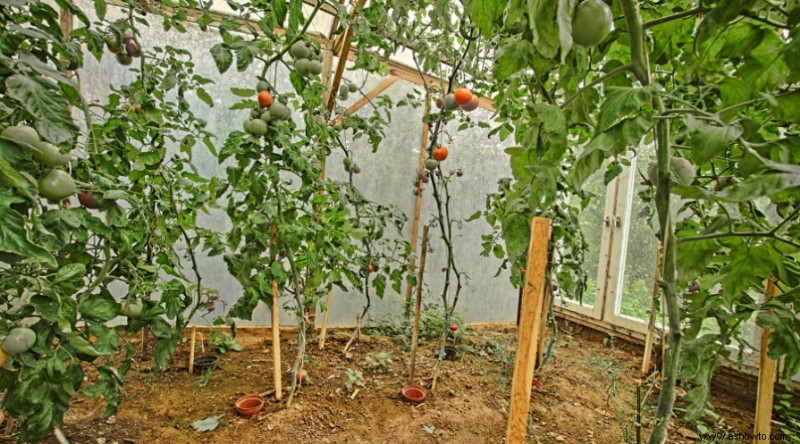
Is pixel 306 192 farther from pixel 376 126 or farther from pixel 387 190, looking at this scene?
pixel 387 190

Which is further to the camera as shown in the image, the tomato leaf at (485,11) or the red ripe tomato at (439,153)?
the red ripe tomato at (439,153)

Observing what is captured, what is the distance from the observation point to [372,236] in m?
1.98

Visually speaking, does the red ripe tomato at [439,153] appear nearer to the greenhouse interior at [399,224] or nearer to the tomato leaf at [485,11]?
the greenhouse interior at [399,224]

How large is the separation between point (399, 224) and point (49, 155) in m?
1.49

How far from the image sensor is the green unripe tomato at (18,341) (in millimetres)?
746

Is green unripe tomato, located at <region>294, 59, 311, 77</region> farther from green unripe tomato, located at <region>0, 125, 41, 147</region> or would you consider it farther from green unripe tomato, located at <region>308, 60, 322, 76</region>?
green unripe tomato, located at <region>0, 125, 41, 147</region>

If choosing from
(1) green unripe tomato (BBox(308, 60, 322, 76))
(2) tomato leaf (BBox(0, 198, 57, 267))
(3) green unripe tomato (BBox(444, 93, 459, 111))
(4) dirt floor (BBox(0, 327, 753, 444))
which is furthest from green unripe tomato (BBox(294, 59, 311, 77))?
(4) dirt floor (BBox(0, 327, 753, 444))

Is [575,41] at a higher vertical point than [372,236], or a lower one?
higher

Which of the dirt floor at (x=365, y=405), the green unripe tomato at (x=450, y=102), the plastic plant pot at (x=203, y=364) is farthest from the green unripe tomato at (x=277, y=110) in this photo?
the plastic plant pot at (x=203, y=364)

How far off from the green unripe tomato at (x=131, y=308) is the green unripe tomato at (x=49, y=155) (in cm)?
43

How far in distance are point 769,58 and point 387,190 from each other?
7.82ft

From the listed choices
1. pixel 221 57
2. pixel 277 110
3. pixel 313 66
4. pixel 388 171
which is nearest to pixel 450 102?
pixel 313 66

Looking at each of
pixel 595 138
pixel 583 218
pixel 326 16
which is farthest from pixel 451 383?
pixel 326 16

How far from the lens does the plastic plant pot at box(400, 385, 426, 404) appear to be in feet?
5.76
